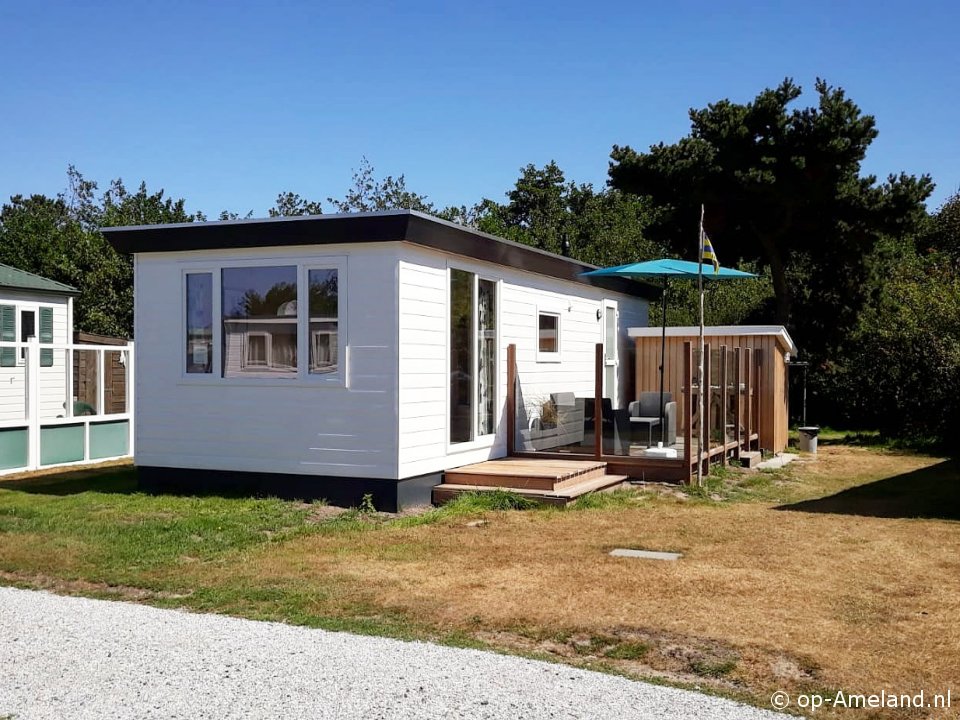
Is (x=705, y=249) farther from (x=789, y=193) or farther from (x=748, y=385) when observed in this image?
(x=789, y=193)

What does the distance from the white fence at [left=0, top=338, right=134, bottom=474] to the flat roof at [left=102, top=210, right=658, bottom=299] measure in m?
3.68

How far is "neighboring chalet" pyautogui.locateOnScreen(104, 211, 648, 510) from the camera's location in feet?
30.7

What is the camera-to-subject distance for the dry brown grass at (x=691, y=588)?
4.64 meters

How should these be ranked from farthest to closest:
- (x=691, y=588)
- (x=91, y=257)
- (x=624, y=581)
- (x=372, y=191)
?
(x=372, y=191), (x=91, y=257), (x=624, y=581), (x=691, y=588)

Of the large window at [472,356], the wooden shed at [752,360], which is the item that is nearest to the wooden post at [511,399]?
the large window at [472,356]

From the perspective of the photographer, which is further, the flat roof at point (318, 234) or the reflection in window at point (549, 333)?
the reflection in window at point (549, 333)

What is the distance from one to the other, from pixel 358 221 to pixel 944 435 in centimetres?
1240

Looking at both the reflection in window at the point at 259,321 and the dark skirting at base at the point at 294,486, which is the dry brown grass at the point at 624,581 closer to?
the dark skirting at base at the point at 294,486

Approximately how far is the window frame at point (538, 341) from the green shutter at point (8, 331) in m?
8.49

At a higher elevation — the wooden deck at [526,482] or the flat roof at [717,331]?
the flat roof at [717,331]

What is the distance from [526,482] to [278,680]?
19.0 ft

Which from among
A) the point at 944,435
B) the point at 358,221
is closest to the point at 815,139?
the point at 944,435

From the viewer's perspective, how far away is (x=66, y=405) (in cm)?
1427

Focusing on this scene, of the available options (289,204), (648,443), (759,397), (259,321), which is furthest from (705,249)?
(289,204)
